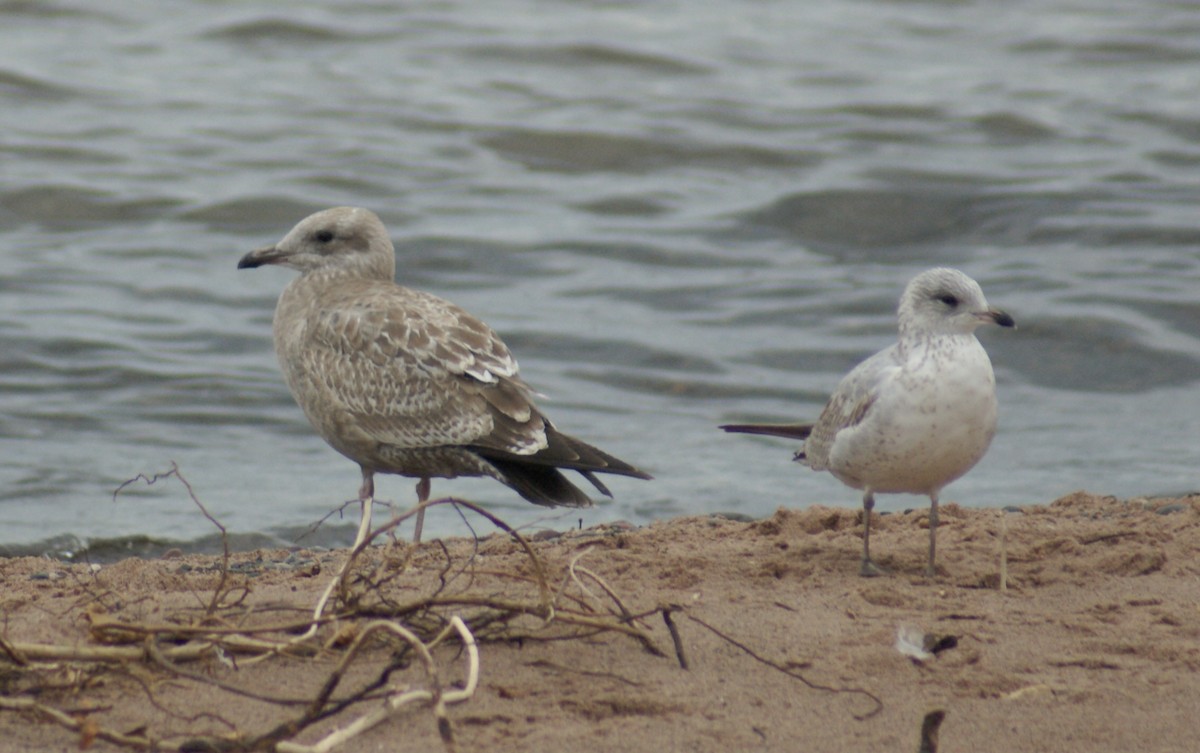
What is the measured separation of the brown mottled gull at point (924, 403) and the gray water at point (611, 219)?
91.8 inches

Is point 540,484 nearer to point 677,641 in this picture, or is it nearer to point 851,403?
point 851,403

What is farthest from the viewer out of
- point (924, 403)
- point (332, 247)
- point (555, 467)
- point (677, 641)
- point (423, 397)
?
point (332, 247)

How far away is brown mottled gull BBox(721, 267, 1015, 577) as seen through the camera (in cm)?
500

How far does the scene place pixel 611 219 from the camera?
13.4 m

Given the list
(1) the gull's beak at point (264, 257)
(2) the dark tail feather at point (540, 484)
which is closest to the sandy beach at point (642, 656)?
(2) the dark tail feather at point (540, 484)

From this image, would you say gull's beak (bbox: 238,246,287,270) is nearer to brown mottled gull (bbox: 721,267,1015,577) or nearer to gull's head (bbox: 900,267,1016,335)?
brown mottled gull (bbox: 721,267,1015,577)

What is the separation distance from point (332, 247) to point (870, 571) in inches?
111

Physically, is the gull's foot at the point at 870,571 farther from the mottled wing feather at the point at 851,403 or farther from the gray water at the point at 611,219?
the gray water at the point at 611,219

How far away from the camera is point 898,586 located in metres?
4.90

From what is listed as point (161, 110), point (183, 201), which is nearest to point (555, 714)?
point (183, 201)

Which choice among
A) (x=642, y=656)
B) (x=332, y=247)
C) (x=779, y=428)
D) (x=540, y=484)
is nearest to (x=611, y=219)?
(x=332, y=247)

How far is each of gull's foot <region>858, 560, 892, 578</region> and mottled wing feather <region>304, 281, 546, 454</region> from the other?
135cm

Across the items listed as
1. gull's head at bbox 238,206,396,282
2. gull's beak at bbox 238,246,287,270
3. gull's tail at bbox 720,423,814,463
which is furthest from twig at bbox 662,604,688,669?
gull's beak at bbox 238,246,287,270

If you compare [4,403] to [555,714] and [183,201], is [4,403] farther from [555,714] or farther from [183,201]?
[555,714]
